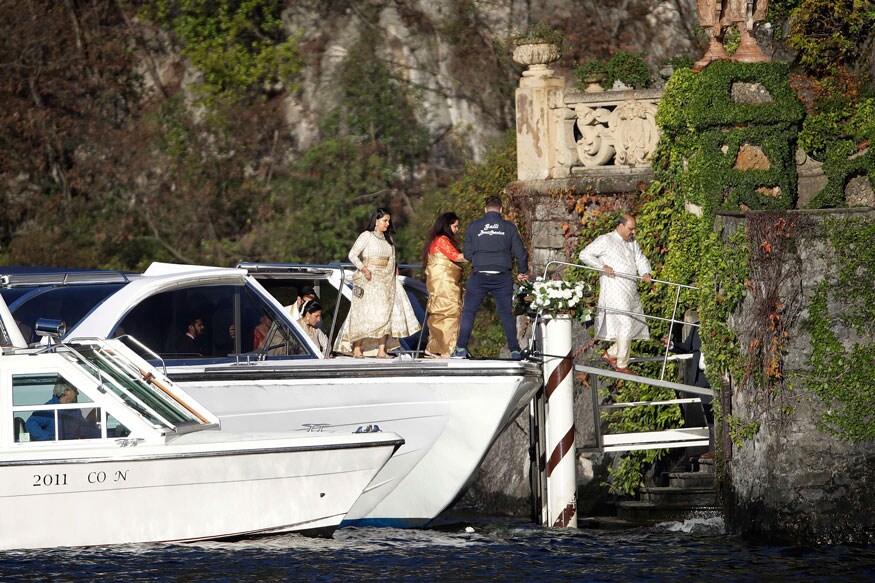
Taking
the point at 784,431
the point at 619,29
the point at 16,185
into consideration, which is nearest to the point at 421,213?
the point at 619,29

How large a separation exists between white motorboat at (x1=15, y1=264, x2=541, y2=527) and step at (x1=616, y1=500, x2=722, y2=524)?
1.86m

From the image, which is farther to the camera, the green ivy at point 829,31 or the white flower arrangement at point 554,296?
the green ivy at point 829,31

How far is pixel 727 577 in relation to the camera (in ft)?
36.4

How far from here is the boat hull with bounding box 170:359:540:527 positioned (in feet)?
42.3

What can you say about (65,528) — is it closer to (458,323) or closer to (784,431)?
(458,323)

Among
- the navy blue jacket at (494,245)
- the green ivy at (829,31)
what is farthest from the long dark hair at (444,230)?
the green ivy at (829,31)

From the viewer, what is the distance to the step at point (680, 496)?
548 inches

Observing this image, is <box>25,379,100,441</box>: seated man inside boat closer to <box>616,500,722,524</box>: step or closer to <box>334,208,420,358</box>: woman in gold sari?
<box>334,208,420,358</box>: woman in gold sari

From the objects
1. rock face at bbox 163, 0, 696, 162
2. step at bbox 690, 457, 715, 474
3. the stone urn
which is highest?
rock face at bbox 163, 0, 696, 162

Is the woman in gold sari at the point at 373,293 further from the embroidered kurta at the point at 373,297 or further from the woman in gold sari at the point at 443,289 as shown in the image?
the woman in gold sari at the point at 443,289

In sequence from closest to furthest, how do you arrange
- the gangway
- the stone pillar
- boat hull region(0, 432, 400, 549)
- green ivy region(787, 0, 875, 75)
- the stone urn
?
boat hull region(0, 432, 400, 549), the gangway, green ivy region(787, 0, 875, 75), the stone pillar, the stone urn

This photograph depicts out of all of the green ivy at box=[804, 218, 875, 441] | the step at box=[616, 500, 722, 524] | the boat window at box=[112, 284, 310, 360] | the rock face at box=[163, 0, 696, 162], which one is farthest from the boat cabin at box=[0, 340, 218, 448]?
the rock face at box=[163, 0, 696, 162]

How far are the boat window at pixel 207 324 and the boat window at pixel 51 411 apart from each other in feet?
5.32

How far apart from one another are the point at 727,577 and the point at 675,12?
46.6 feet
